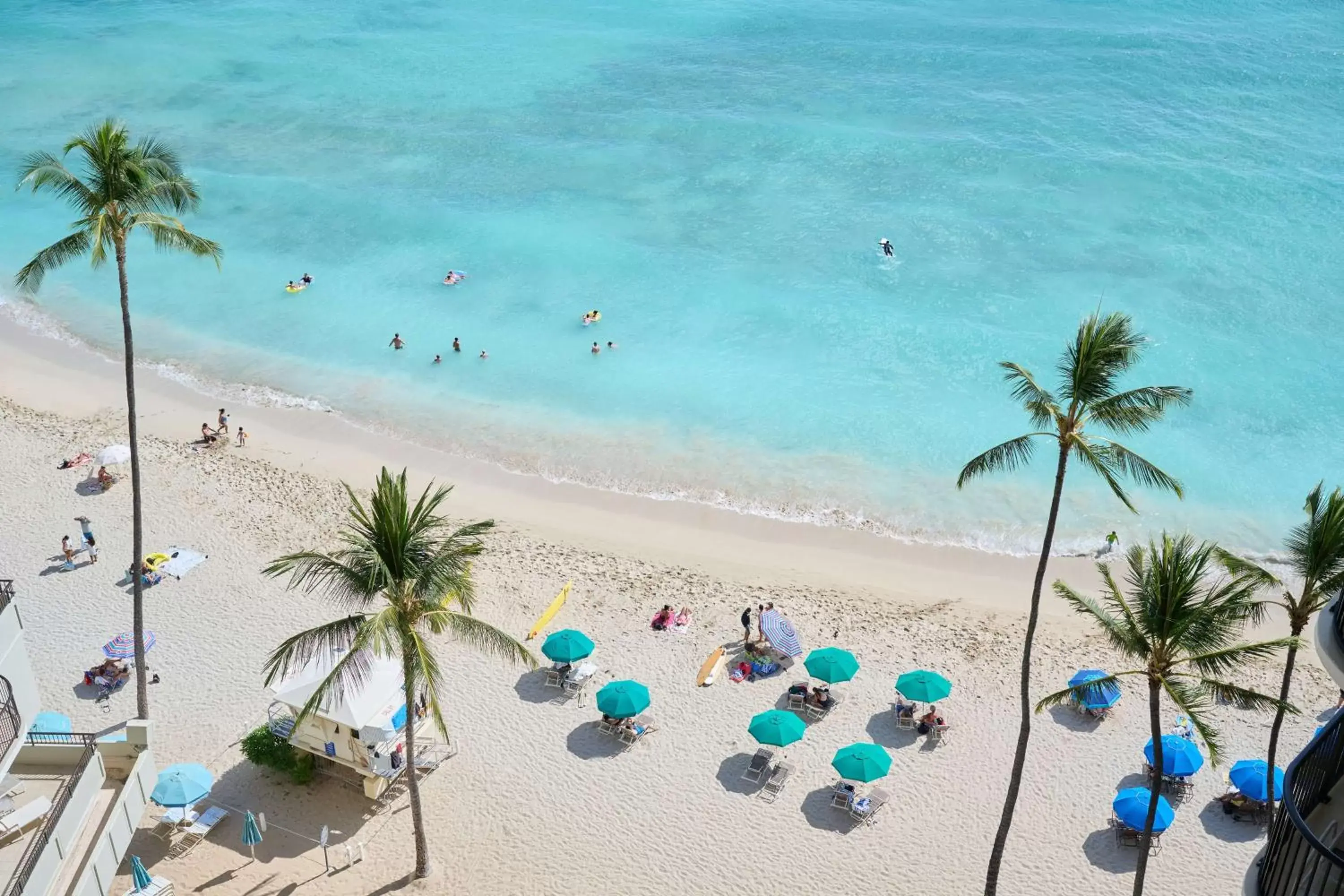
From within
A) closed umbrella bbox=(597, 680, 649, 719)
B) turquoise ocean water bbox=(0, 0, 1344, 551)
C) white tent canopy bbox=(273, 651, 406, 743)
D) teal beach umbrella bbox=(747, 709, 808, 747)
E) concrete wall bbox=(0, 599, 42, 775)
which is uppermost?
turquoise ocean water bbox=(0, 0, 1344, 551)

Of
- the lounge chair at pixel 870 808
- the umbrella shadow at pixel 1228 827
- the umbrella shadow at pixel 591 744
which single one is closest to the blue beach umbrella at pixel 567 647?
the umbrella shadow at pixel 591 744

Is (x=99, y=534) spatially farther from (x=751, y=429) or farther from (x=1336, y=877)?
(x=1336, y=877)

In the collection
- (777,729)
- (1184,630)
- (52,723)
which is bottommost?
(52,723)

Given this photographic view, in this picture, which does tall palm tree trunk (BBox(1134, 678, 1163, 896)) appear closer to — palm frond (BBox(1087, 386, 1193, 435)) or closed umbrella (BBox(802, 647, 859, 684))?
palm frond (BBox(1087, 386, 1193, 435))

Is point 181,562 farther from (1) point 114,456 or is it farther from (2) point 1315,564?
(2) point 1315,564

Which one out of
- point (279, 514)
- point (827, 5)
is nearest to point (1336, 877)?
point (279, 514)

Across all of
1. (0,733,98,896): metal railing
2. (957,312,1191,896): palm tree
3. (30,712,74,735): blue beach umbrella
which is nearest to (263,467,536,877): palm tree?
(0,733,98,896): metal railing

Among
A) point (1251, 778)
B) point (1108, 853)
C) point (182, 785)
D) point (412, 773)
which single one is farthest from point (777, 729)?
point (182, 785)
